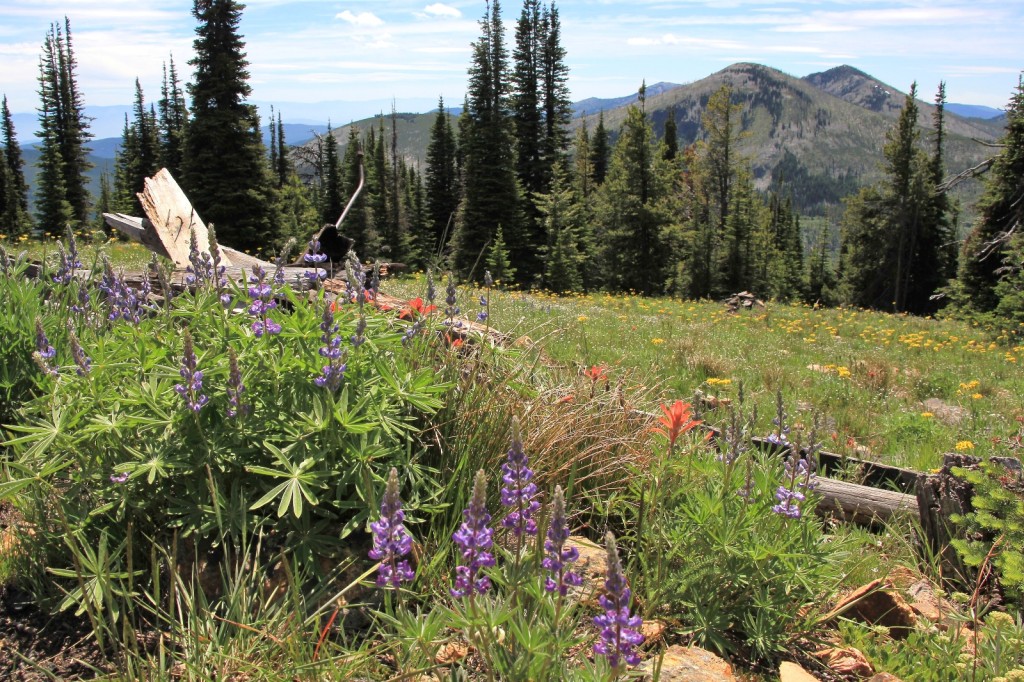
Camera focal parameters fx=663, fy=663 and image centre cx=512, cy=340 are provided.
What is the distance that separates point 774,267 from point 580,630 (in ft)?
231

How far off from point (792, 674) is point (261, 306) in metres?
2.77

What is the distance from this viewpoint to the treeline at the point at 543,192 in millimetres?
30781

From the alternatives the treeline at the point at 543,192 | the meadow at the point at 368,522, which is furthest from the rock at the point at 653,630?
the treeline at the point at 543,192

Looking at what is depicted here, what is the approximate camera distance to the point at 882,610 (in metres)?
3.39

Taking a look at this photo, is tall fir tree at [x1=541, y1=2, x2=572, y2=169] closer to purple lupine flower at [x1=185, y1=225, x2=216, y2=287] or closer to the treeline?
the treeline

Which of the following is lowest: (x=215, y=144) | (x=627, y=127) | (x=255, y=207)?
(x=255, y=207)

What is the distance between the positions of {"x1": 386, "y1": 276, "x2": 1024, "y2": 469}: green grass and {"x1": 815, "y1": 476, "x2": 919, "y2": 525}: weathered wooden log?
3.06ft

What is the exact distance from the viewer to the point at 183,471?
8.93 feet

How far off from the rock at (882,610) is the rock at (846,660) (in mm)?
298

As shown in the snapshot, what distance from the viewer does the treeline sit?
101 feet

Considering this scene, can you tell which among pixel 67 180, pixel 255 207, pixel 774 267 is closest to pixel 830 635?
pixel 255 207

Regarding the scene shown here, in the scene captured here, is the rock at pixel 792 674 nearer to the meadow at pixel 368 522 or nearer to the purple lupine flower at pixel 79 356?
the meadow at pixel 368 522

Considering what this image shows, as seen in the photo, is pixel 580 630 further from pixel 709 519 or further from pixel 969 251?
pixel 969 251

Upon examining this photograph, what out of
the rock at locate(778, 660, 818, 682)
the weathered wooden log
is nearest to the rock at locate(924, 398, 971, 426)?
the weathered wooden log
